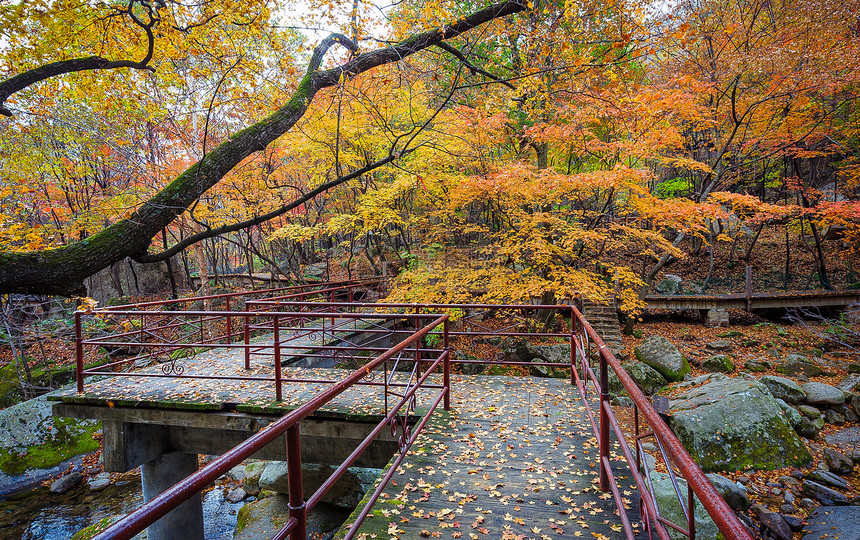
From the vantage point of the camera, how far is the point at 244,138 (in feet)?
18.1

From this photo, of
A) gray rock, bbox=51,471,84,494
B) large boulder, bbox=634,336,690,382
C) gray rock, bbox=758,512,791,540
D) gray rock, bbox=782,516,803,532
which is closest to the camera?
gray rock, bbox=758,512,791,540

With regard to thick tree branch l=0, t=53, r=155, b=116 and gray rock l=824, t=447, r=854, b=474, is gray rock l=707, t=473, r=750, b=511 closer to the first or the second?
gray rock l=824, t=447, r=854, b=474

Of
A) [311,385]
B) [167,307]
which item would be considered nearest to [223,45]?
[311,385]

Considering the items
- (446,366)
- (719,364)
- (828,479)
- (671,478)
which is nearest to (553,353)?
(719,364)

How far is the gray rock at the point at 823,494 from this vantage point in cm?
534

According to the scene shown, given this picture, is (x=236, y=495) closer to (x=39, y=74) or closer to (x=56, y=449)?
(x=56, y=449)

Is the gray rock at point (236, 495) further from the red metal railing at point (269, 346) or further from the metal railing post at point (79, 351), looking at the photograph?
the metal railing post at point (79, 351)

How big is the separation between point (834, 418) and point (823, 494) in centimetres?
332

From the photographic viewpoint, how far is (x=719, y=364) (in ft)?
35.6

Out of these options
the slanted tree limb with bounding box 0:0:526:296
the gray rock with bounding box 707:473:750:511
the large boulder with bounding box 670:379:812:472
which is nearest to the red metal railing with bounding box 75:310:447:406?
the slanted tree limb with bounding box 0:0:526:296

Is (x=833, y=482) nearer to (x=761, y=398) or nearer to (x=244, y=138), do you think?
(x=761, y=398)

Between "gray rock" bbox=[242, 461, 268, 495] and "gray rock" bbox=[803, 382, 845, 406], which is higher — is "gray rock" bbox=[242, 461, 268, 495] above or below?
below

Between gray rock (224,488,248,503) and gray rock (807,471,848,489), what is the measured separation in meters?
10.2

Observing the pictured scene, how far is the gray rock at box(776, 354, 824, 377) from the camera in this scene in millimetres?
10000
